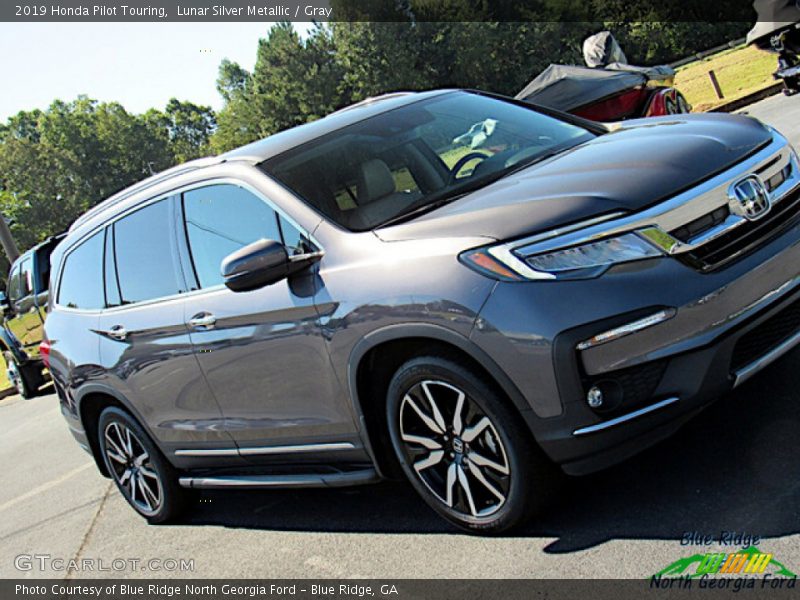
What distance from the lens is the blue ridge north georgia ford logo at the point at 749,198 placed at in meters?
3.83

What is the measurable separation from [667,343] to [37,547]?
461 cm

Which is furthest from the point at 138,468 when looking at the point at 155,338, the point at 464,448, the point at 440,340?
the point at 440,340

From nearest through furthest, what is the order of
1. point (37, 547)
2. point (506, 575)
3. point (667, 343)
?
point (667, 343) < point (506, 575) < point (37, 547)

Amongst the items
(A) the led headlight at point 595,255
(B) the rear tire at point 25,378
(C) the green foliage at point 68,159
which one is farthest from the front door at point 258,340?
(C) the green foliage at point 68,159

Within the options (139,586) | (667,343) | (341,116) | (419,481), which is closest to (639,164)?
(667,343)

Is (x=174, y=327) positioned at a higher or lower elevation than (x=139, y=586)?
higher

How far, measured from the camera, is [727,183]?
12.7 feet

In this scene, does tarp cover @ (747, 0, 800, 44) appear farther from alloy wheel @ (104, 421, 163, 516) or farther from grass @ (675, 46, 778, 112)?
alloy wheel @ (104, 421, 163, 516)

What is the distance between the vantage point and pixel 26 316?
1462 cm

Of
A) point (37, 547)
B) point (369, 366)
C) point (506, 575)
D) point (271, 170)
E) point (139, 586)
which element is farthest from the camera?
point (37, 547)

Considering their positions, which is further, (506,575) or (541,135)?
(541,135)

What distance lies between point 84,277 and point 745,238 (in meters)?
4.18

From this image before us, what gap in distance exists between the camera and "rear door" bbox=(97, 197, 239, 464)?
5156 mm

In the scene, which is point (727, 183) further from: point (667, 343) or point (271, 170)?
point (271, 170)
